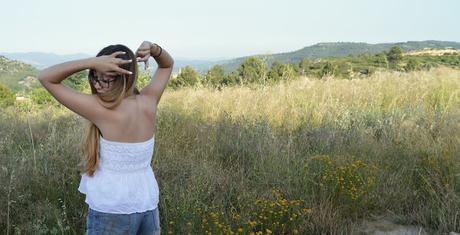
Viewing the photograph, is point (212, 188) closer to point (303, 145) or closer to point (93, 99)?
point (303, 145)

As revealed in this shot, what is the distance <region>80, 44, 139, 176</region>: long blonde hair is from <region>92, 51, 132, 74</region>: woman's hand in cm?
5

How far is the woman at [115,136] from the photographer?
193cm

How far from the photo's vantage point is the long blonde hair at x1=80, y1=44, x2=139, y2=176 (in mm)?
1956

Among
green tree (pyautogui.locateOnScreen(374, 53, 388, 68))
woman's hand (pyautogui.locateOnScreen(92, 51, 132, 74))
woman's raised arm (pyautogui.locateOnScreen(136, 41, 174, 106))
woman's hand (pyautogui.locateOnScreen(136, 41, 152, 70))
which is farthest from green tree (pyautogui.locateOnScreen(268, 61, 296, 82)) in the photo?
woman's hand (pyautogui.locateOnScreen(92, 51, 132, 74))

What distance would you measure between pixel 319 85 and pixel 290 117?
264cm

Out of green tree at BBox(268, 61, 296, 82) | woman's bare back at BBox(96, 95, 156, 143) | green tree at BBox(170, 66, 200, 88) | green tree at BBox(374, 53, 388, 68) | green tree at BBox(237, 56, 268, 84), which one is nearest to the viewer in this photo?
woman's bare back at BBox(96, 95, 156, 143)

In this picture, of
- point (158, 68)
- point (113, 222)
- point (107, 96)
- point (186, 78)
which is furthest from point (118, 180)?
point (186, 78)

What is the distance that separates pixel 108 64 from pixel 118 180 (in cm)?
56

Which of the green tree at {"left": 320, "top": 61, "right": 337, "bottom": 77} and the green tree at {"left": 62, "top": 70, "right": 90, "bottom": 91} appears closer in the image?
the green tree at {"left": 62, "top": 70, "right": 90, "bottom": 91}

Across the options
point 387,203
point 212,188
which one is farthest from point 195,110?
point 387,203

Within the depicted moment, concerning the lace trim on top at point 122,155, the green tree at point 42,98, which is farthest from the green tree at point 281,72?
the lace trim on top at point 122,155

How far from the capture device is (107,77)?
1.96 metres

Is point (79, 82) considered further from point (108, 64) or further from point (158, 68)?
point (108, 64)

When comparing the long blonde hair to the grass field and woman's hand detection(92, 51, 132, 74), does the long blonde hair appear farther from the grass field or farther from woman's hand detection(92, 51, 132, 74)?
the grass field
